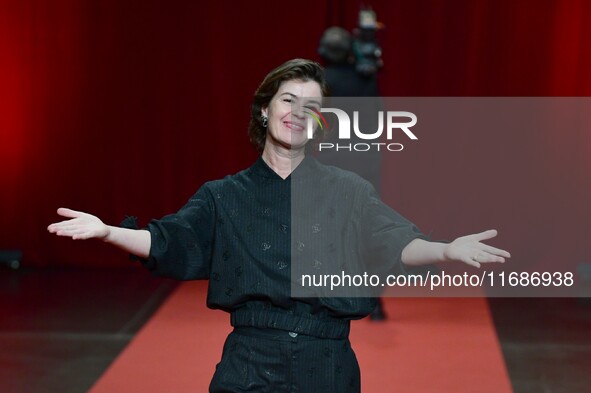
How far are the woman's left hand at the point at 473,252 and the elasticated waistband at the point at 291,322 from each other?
0.31 m

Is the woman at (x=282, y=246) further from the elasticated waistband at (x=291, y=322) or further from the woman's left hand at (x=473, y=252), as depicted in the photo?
the woman's left hand at (x=473, y=252)

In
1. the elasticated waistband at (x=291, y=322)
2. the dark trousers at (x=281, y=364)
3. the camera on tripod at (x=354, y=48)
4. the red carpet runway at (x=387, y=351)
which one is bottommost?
the red carpet runway at (x=387, y=351)

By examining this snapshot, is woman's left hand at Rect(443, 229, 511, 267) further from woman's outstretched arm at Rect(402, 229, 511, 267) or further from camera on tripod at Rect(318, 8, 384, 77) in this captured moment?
camera on tripod at Rect(318, 8, 384, 77)

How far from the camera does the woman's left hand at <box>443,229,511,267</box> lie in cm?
187

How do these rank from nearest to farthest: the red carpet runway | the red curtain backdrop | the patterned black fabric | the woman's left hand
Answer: the woman's left hand
the patterned black fabric
the red carpet runway
the red curtain backdrop

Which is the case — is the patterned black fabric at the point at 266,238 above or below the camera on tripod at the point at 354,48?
below

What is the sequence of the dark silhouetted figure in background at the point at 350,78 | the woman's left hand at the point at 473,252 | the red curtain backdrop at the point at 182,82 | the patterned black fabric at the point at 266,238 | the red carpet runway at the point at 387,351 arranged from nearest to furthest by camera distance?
1. the woman's left hand at the point at 473,252
2. the patterned black fabric at the point at 266,238
3. the red carpet runway at the point at 387,351
4. the dark silhouetted figure in background at the point at 350,78
5. the red curtain backdrop at the point at 182,82

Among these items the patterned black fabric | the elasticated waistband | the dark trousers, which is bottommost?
the dark trousers

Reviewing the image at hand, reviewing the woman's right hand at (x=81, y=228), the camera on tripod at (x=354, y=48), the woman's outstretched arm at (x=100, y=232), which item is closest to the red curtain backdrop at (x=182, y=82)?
the camera on tripod at (x=354, y=48)

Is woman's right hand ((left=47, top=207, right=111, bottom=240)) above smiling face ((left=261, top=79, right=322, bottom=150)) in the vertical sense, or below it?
below

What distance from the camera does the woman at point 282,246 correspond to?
2086 mm

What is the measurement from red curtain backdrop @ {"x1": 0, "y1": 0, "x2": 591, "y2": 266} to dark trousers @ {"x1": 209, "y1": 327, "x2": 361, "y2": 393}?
4227 mm

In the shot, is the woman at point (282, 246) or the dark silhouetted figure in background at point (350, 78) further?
the dark silhouetted figure in background at point (350, 78)

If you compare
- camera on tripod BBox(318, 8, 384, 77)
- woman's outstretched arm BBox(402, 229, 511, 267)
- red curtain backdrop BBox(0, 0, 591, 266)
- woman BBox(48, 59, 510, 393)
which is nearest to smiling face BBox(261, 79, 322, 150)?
woman BBox(48, 59, 510, 393)
